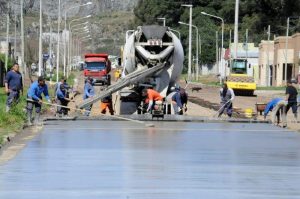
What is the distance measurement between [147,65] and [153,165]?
20.0 meters

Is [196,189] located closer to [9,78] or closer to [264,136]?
[264,136]

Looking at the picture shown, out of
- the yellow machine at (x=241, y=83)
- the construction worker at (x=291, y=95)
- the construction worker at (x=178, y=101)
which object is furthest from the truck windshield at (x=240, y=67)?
the construction worker at (x=291, y=95)

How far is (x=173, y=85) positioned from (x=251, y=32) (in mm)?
106914

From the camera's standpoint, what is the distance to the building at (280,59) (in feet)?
332

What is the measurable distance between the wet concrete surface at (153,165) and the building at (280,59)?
72.5 metres

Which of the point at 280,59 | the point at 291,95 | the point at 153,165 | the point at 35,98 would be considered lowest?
the point at 153,165

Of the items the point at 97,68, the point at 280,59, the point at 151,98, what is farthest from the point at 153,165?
the point at 280,59

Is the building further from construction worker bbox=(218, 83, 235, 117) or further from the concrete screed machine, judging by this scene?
the concrete screed machine

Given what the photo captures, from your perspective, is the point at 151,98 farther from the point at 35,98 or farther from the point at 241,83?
the point at 241,83

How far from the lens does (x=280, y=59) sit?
4146 inches

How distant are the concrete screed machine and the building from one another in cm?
5961

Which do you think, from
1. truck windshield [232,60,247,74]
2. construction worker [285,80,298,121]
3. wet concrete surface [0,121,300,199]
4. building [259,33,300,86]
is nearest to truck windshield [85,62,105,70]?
building [259,33,300,86]

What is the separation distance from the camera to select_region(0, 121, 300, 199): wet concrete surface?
13984 mm

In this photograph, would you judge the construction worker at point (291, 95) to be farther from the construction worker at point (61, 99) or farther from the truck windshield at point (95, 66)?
the truck windshield at point (95, 66)
